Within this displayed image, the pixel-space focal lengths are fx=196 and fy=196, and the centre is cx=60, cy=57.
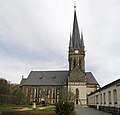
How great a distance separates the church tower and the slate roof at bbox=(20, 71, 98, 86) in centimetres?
561

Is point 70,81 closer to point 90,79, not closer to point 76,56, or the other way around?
point 90,79

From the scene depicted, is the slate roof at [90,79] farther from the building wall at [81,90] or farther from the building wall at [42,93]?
the building wall at [42,93]

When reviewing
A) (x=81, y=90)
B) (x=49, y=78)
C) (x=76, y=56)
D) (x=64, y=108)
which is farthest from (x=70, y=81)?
(x=64, y=108)

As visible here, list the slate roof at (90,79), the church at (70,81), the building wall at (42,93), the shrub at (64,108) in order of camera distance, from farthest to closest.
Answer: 1. the building wall at (42,93)
2. the slate roof at (90,79)
3. the church at (70,81)
4. the shrub at (64,108)

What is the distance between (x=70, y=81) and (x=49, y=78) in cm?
1426

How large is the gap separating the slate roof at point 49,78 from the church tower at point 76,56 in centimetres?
561

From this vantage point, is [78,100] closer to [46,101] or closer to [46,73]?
[46,101]

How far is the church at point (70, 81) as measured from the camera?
75938 mm

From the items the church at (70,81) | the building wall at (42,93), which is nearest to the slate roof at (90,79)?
the church at (70,81)

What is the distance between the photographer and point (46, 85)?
84.6m

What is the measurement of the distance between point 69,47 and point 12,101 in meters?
32.0

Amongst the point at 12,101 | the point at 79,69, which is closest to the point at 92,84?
the point at 79,69

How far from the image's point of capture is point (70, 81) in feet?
250

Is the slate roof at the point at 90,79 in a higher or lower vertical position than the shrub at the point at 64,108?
higher
